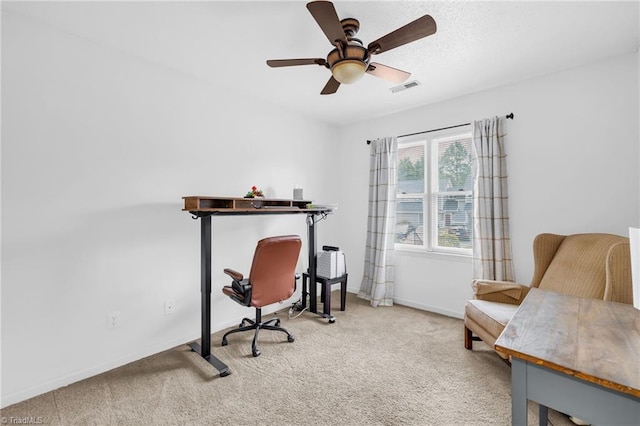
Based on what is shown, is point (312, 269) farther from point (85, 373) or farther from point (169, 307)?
point (85, 373)

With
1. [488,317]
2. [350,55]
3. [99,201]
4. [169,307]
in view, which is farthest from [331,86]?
[169,307]

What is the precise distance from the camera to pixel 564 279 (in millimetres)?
2193

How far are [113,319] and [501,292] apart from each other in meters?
3.18

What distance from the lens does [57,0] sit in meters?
1.78

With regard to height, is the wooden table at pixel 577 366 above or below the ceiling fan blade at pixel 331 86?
below

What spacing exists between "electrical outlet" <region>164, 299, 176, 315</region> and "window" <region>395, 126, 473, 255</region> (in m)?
2.74

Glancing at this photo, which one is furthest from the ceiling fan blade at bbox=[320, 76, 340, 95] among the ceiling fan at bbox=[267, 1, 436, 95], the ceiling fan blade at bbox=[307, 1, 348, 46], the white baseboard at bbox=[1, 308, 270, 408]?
the white baseboard at bbox=[1, 308, 270, 408]

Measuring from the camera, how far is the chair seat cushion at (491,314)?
6.73ft

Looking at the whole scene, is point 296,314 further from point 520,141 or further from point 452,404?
point 520,141

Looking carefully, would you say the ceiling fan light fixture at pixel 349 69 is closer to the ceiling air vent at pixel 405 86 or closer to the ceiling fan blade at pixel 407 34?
the ceiling fan blade at pixel 407 34

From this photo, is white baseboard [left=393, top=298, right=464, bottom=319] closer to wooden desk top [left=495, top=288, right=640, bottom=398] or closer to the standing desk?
wooden desk top [left=495, top=288, right=640, bottom=398]

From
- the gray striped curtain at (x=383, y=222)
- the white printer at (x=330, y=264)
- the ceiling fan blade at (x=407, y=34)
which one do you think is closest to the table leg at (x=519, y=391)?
the ceiling fan blade at (x=407, y=34)

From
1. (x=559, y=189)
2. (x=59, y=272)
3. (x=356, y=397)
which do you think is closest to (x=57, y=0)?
(x=59, y=272)

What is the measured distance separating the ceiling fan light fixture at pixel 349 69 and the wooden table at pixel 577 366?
1601 mm
